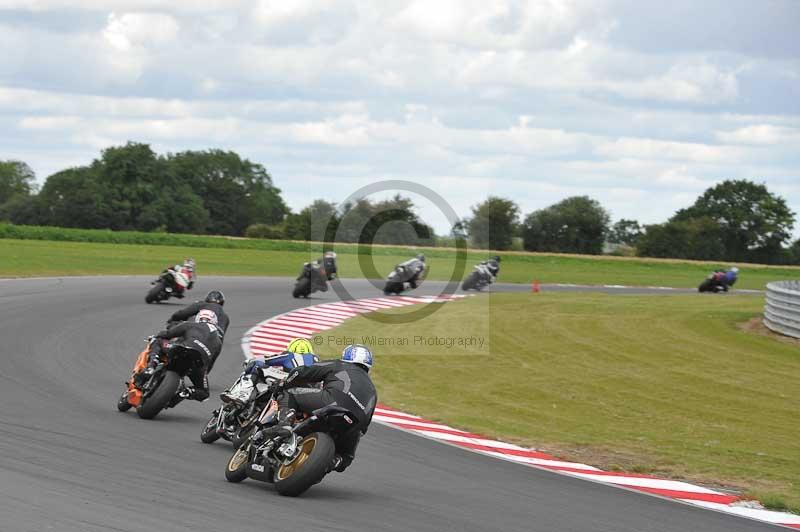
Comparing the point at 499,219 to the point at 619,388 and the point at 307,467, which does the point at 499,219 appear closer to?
the point at 619,388

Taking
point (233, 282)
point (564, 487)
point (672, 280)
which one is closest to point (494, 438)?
point (564, 487)

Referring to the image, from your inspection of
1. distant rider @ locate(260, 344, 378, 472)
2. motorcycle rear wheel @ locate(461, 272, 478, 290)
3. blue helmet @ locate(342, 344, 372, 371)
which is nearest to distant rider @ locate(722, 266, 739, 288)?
motorcycle rear wheel @ locate(461, 272, 478, 290)

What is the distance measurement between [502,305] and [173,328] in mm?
22023

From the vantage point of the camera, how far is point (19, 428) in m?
10.3

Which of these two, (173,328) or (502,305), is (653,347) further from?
(173,328)

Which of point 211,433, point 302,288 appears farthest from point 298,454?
point 302,288

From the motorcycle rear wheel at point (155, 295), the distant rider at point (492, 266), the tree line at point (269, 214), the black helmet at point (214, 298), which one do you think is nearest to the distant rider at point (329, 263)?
the distant rider at point (492, 266)

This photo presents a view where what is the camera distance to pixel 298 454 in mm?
8453

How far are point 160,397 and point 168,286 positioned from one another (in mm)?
15710

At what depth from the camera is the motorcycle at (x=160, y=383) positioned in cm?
1151

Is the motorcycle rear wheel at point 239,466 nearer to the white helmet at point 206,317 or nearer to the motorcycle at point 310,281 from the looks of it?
the white helmet at point 206,317

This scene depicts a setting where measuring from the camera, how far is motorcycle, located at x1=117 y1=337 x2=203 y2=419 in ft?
37.8

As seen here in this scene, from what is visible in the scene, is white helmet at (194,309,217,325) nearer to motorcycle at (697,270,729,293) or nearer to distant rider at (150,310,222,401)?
distant rider at (150,310,222,401)

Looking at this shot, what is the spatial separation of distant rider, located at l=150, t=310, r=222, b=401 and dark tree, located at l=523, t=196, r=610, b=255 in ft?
298
